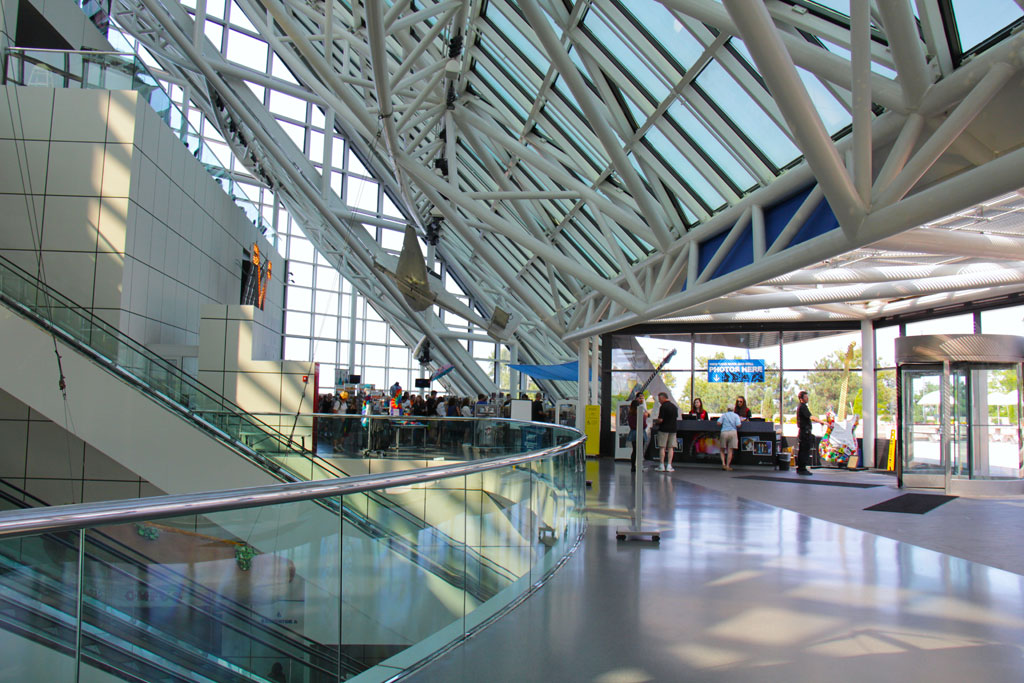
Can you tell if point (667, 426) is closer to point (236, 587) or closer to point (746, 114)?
point (746, 114)

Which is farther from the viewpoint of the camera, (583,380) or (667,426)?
(583,380)

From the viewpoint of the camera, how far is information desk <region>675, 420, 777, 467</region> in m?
20.1

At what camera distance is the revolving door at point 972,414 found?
1380 centimetres

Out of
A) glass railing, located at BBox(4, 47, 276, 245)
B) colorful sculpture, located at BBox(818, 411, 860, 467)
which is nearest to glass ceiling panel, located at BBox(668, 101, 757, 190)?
glass railing, located at BBox(4, 47, 276, 245)

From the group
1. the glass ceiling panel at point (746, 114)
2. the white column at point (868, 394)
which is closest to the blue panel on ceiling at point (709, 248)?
the glass ceiling panel at point (746, 114)

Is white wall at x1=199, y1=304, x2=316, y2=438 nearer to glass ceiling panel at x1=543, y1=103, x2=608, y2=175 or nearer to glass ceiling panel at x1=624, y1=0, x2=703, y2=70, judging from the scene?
glass ceiling panel at x1=543, y1=103, x2=608, y2=175

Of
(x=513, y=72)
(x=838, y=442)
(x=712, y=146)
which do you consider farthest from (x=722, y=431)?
(x=513, y=72)

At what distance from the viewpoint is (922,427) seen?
14.6 metres

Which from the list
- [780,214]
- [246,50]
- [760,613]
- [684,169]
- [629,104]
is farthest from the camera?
[246,50]

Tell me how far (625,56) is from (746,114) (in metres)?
2.35

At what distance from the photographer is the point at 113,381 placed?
478 inches

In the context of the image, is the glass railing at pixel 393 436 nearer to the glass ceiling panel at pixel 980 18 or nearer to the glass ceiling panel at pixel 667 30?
the glass ceiling panel at pixel 667 30

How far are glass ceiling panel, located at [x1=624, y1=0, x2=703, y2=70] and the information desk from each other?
12224mm

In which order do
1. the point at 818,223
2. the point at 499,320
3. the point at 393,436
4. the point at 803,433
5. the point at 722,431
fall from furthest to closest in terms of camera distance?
the point at 499,320, the point at 722,431, the point at 803,433, the point at 393,436, the point at 818,223
